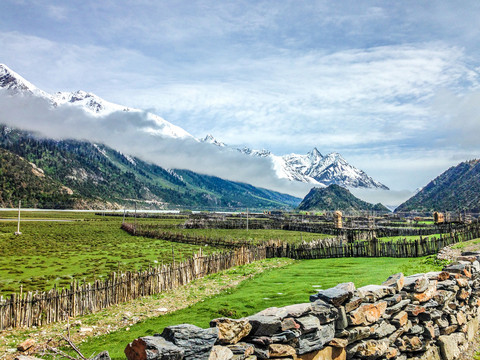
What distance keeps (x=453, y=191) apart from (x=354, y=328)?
510 feet

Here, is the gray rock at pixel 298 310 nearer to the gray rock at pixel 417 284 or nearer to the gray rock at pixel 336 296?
the gray rock at pixel 336 296

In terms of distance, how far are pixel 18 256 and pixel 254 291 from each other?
19569mm

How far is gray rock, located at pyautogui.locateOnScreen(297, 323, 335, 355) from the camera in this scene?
4.98 meters

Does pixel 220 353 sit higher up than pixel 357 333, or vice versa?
pixel 220 353

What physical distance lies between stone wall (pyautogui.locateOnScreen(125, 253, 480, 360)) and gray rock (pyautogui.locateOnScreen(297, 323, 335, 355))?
0.01 meters

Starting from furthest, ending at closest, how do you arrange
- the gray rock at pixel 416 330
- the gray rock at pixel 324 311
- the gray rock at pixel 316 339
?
the gray rock at pixel 416 330, the gray rock at pixel 324 311, the gray rock at pixel 316 339

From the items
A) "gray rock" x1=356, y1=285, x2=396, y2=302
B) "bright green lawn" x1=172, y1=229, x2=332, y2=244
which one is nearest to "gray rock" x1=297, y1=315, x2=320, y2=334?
"gray rock" x1=356, y1=285, x2=396, y2=302

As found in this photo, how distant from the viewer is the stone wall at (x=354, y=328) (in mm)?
4059

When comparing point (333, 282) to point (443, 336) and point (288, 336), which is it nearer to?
point (443, 336)

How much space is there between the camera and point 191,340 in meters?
4.00

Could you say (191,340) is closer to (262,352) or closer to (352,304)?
(262,352)

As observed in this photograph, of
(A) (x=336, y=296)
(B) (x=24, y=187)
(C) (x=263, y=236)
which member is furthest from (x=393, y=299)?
(B) (x=24, y=187)

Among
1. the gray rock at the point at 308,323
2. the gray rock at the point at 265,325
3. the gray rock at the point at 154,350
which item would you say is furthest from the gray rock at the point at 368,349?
the gray rock at the point at 154,350

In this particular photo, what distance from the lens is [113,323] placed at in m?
10.6
